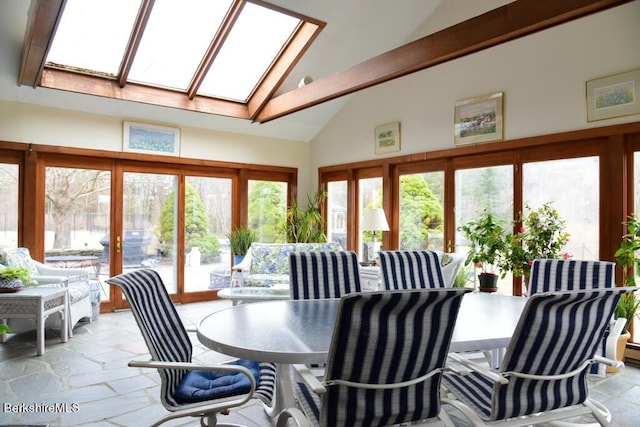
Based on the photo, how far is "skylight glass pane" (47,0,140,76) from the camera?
14.7ft

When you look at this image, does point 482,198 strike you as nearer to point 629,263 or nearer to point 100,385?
point 629,263

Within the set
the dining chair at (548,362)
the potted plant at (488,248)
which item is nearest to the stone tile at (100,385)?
the dining chair at (548,362)

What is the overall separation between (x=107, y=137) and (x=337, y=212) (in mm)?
3557

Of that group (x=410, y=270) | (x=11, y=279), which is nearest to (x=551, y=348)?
(x=410, y=270)

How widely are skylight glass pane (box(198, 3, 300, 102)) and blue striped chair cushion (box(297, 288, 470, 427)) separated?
4.39 metres

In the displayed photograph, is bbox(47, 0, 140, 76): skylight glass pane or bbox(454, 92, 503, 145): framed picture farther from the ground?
bbox(47, 0, 140, 76): skylight glass pane

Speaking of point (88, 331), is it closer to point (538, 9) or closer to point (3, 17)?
point (3, 17)

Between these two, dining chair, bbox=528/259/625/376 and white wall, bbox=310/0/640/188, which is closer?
dining chair, bbox=528/259/625/376

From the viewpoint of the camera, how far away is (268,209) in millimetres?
7320

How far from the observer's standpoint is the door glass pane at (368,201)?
652 cm

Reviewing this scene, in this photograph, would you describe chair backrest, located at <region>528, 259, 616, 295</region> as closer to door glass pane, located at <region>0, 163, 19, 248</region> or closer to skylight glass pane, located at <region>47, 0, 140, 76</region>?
skylight glass pane, located at <region>47, 0, 140, 76</region>

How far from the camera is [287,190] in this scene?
24.9 ft

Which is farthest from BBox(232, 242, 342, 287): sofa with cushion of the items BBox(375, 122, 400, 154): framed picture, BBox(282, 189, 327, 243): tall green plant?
BBox(375, 122, 400, 154): framed picture

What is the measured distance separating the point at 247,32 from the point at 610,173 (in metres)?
4.14
